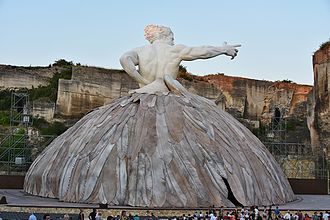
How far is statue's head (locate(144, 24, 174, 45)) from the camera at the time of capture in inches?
911

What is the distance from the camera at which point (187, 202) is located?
1842cm

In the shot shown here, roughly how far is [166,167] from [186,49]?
5389 millimetres

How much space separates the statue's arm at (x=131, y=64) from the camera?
869 inches

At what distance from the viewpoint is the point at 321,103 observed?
39469mm

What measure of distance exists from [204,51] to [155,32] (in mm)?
1906

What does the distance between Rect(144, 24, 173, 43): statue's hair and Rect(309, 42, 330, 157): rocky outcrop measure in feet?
58.0

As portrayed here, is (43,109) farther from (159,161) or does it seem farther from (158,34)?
(159,161)

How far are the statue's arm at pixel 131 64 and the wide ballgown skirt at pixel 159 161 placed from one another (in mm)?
915

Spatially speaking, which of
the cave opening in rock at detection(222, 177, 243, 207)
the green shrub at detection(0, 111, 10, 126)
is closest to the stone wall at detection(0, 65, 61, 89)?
the green shrub at detection(0, 111, 10, 126)

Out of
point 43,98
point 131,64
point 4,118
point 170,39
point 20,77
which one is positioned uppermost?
point 20,77

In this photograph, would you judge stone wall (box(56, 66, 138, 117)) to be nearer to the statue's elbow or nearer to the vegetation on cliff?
the vegetation on cliff

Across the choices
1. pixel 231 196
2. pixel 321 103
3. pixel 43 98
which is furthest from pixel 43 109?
pixel 231 196

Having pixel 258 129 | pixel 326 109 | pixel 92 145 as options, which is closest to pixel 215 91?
pixel 258 129

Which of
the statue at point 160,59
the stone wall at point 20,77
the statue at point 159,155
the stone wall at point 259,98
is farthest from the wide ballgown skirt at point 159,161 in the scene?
the stone wall at point 259,98
